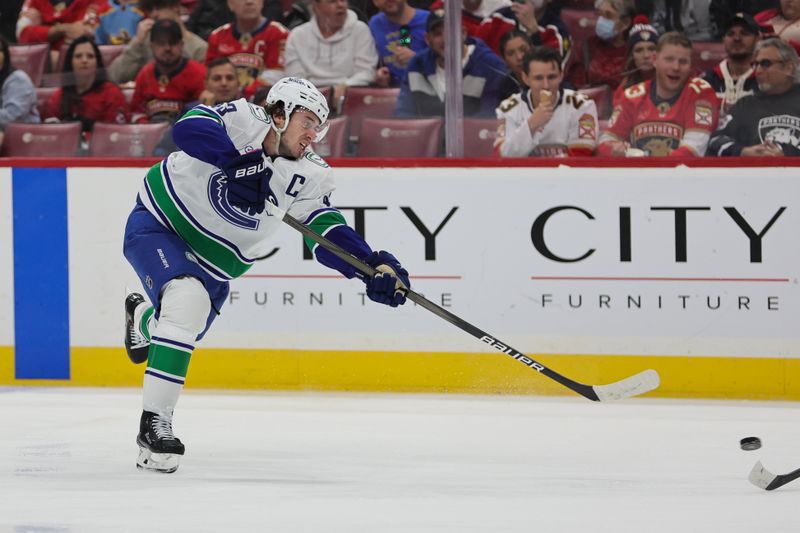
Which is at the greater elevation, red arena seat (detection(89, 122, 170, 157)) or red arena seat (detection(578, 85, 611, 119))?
red arena seat (detection(578, 85, 611, 119))

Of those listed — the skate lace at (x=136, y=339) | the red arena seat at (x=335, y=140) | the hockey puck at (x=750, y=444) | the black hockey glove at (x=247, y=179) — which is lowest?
the hockey puck at (x=750, y=444)

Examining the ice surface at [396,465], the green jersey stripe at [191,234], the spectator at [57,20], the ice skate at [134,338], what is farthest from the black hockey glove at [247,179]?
the spectator at [57,20]

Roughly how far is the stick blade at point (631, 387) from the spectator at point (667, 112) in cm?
135

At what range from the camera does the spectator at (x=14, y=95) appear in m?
5.80

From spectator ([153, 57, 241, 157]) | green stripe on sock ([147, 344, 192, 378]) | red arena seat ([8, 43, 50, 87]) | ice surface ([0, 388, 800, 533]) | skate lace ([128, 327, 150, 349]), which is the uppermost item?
red arena seat ([8, 43, 50, 87])

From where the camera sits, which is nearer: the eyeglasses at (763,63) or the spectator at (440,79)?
the eyeglasses at (763,63)

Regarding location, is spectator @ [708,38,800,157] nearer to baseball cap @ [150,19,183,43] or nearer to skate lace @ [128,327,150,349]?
skate lace @ [128,327,150,349]

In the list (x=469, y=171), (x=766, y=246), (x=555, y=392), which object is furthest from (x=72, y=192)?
(x=766, y=246)

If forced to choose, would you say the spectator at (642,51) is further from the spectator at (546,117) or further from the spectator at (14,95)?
the spectator at (14,95)

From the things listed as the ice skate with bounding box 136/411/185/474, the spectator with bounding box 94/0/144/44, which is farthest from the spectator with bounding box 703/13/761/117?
the spectator with bounding box 94/0/144/44

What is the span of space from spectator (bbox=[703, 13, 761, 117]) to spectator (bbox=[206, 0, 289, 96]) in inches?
71.9

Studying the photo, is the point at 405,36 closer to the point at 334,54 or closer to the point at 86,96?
the point at 334,54

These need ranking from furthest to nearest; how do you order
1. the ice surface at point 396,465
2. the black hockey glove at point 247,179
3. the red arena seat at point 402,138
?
the red arena seat at point 402,138 → the black hockey glove at point 247,179 → the ice surface at point 396,465

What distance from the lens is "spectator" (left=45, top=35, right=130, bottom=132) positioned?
227 inches
